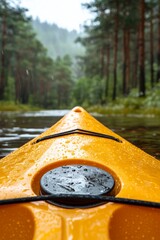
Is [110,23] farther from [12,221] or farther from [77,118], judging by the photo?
[12,221]

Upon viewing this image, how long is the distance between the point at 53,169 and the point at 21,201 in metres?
0.34

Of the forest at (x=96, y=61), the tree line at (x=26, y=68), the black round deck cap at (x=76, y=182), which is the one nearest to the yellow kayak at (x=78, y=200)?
the black round deck cap at (x=76, y=182)

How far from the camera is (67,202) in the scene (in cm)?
137

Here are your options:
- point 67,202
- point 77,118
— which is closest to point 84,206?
point 67,202

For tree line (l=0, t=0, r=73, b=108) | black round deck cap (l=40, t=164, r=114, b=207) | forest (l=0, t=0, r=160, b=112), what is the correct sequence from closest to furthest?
black round deck cap (l=40, t=164, r=114, b=207)
forest (l=0, t=0, r=160, b=112)
tree line (l=0, t=0, r=73, b=108)

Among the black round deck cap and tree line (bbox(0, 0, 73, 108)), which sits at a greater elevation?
tree line (bbox(0, 0, 73, 108))

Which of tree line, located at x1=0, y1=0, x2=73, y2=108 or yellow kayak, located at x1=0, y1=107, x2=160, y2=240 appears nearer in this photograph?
yellow kayak, located at x1=0, y1=107, x2=160, y2=240

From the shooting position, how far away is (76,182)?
1551 millimetres

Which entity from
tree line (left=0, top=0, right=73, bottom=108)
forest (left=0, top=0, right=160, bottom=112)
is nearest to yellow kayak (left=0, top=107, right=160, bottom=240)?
forest (left=0, top=0, right=160, bottom=112)

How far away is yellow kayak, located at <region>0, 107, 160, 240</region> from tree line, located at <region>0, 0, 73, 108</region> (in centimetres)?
2346

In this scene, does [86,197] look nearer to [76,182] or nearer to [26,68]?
[76,182]

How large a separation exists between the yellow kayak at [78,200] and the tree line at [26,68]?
2346 centimetres

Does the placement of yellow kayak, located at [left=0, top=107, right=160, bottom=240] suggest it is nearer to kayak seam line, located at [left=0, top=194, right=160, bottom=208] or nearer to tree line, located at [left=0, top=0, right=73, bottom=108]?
kayak seam line, located at [left=0, top=194, right=160, bottom=208]

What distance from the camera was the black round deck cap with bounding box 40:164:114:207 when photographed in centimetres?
144
